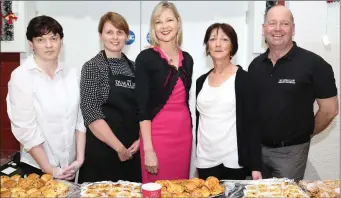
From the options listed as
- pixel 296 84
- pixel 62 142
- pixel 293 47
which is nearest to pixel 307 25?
pixel 293 47

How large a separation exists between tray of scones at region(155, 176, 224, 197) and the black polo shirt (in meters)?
0.70

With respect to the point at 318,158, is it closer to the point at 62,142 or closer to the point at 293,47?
the point at 293,47

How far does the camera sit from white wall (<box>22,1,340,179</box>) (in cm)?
281

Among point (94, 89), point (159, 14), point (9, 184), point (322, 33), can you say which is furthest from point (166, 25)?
point (322, 33)

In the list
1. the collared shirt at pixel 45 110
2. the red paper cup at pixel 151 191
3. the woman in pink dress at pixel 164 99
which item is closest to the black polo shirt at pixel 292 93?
the woman in pink dress at pixel 164 99

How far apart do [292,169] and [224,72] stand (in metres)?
0.73

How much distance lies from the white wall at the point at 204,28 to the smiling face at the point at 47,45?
1321mm

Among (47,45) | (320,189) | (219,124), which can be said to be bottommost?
(320,189)

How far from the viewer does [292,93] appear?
83.0 inches

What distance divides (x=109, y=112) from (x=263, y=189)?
0.91 meters

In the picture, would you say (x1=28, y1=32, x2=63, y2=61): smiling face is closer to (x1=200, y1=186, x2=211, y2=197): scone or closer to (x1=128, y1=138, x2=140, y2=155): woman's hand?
(x1=128, y1=138, x2=140, y2=155): woman's hand

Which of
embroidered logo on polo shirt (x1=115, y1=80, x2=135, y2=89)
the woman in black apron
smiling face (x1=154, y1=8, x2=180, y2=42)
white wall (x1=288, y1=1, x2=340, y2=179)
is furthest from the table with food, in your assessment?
white wall (x1=288, y1=1, x2=340, y2=179)

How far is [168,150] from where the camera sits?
2.00 meters

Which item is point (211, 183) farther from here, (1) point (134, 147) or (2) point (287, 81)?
(2) point (287, 81)
